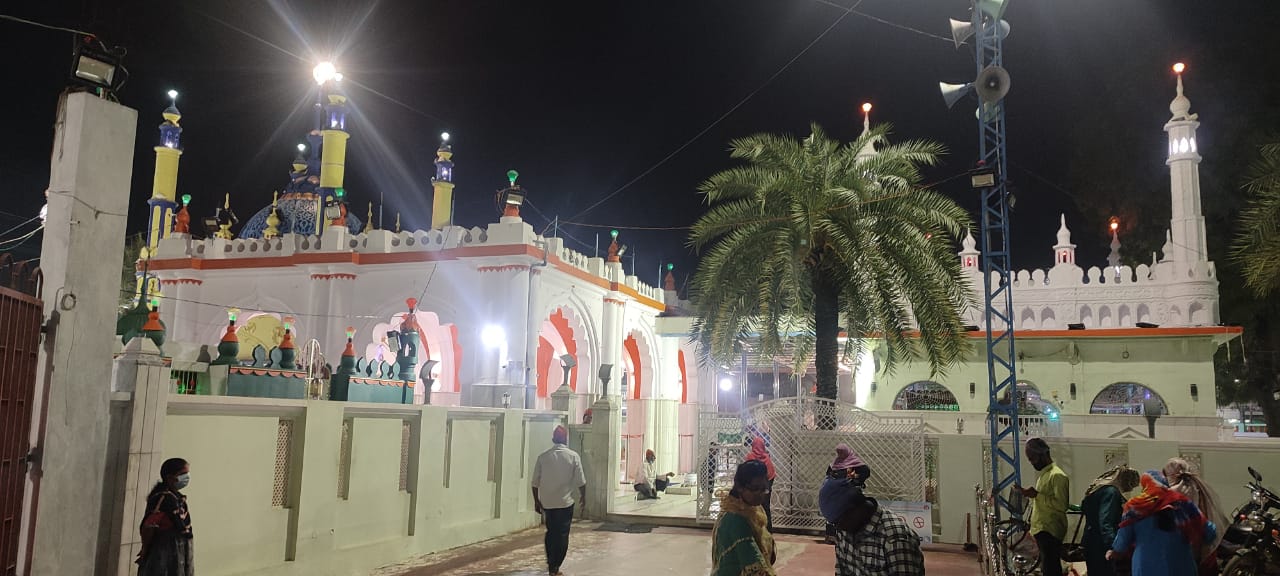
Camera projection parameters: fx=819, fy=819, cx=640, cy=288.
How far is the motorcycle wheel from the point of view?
21.0 ft

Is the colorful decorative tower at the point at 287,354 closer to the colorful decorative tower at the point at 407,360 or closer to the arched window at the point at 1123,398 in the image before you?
the colorful decorative tower at the point at 407,360

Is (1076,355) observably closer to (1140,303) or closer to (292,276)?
(1140,303)

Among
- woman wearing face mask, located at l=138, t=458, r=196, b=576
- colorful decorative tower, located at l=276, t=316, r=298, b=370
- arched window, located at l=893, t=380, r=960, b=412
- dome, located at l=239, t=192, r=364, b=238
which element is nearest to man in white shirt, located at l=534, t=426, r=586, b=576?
woman wearing face mask, located at l=138, t=458, r=196, b=576

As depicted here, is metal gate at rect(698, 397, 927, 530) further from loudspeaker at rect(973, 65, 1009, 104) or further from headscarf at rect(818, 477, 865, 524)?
headscarf at rect(818, 477, 865, 524)

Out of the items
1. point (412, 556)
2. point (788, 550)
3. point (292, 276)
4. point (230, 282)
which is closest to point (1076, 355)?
point (788, 550)

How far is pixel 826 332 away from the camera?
45.1 ft

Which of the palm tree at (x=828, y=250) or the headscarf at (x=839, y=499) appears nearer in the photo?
the headscarf at (x=839, y=499)

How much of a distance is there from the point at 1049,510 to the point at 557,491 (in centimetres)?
476

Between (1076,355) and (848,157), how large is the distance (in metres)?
9.83

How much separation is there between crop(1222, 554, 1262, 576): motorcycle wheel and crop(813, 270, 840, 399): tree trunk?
23.8 ft

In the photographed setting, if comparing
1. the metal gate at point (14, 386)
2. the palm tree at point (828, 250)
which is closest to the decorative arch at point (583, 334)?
the palm tree at point (828, 250)

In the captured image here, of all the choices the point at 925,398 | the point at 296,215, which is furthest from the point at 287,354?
the point at 296,215

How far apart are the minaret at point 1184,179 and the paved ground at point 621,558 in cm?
1455

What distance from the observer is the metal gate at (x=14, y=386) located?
15.2 ft
